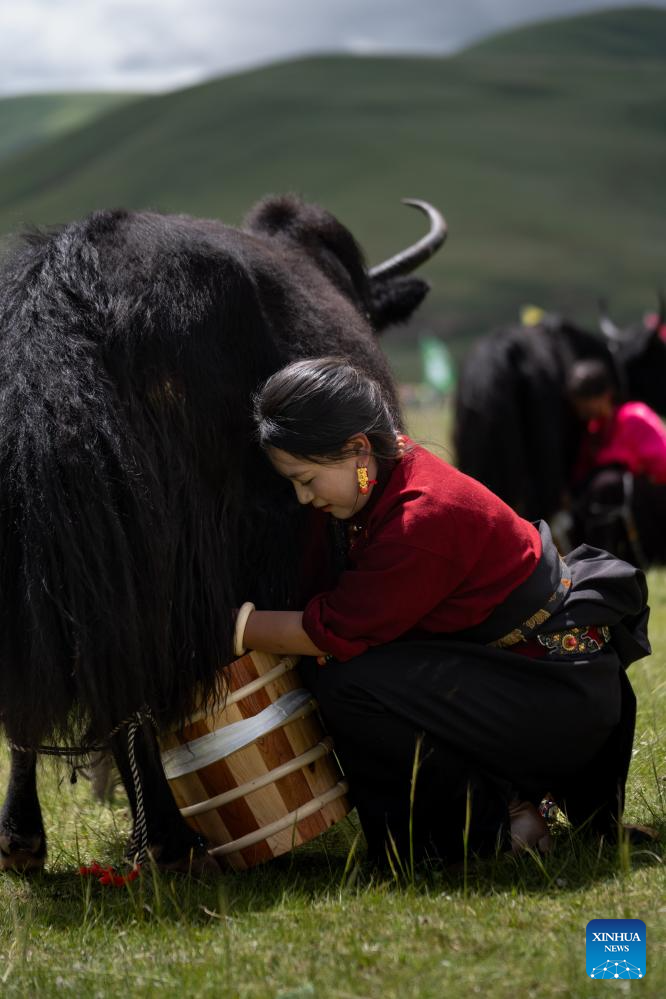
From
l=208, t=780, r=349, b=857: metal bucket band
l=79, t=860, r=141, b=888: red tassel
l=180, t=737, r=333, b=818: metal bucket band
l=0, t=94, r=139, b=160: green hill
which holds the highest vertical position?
l=180, t=737, r=333, b=818: metal bucket band

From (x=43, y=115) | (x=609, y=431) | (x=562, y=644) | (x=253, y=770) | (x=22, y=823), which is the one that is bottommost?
(x=43, y=115)

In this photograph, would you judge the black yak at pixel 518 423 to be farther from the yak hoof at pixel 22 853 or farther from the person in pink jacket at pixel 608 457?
the yak hoof at pixel 22 853

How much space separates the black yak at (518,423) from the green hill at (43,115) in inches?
4056

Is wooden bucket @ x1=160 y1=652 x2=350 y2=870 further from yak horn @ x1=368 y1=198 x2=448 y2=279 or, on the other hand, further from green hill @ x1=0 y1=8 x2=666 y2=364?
green hill @ x1=0 y1=8 x2=666 y2=364

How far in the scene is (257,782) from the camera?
8.05ft

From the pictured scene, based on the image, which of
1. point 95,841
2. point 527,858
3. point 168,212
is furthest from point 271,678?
point 168,212

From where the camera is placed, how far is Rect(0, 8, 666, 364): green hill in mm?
67250

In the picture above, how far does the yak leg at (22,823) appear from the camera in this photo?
2.74 metres

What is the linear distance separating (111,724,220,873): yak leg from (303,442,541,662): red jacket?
0.45m

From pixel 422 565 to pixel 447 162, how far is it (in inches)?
3220

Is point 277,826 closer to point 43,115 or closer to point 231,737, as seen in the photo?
point 231,737

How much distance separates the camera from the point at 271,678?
2516 mm

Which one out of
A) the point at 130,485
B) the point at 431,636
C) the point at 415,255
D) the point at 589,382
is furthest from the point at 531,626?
the point at 589,382

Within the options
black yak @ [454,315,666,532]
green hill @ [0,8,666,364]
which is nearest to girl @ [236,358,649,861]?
black yak @ [454,315,666,532]
